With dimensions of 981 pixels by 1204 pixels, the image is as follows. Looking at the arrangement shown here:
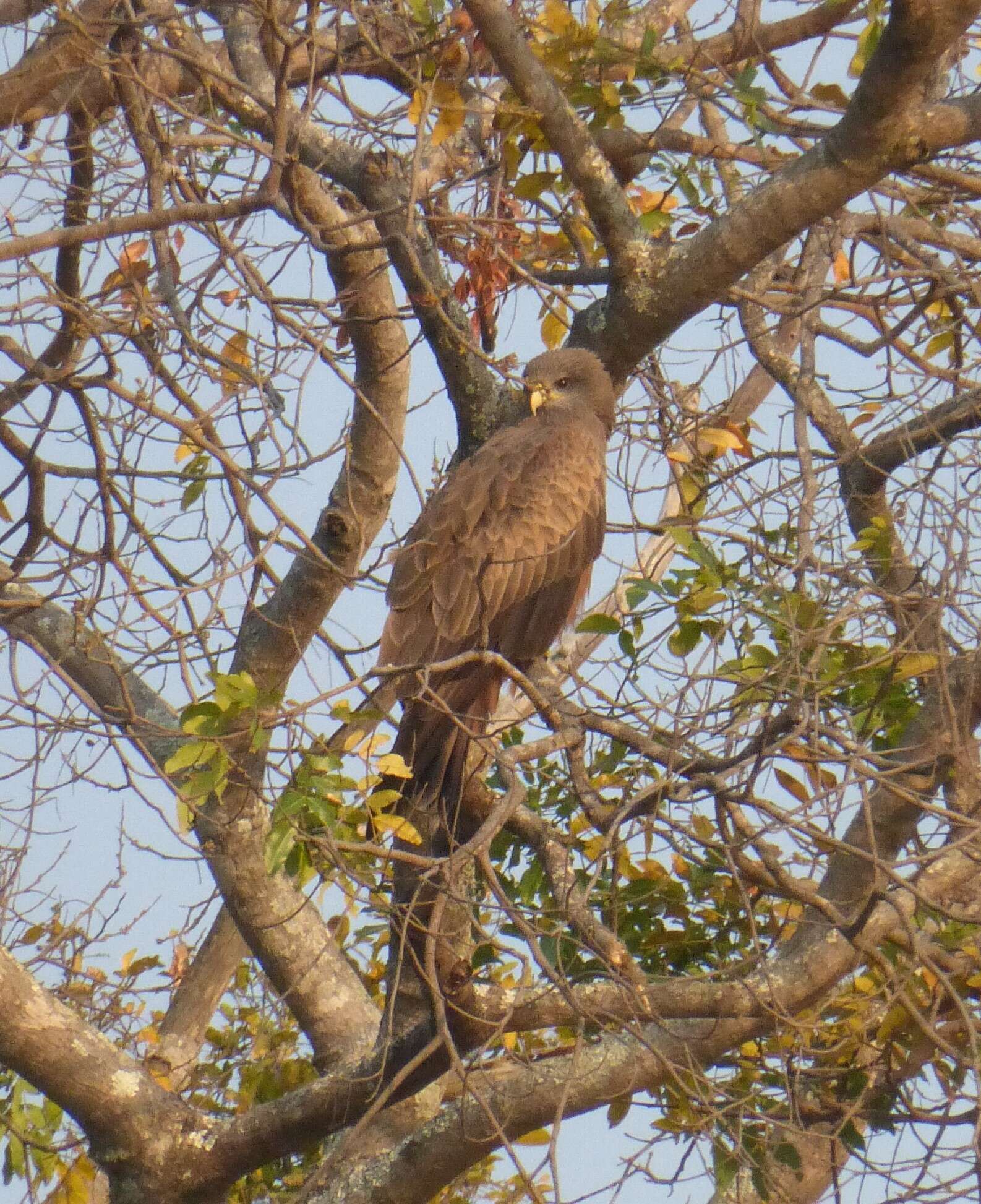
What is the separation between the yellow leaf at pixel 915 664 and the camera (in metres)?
4.16

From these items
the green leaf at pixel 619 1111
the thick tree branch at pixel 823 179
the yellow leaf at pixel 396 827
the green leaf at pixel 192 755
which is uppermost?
the thick tree branch at pixel 823 179

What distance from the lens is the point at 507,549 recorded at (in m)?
5.30

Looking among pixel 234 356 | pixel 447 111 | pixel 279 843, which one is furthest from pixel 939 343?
pixel 279 843

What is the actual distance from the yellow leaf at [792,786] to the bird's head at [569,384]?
5.57 ft

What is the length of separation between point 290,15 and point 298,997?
370 cm

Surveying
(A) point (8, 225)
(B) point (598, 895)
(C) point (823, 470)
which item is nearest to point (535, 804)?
(B) point (598, 895)

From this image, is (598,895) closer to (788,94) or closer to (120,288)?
(120,288)

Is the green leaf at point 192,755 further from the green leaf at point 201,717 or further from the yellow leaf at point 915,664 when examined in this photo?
the yellow leaf at point 915,664

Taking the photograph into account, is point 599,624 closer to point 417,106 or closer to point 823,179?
point 823,179

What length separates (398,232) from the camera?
421cm

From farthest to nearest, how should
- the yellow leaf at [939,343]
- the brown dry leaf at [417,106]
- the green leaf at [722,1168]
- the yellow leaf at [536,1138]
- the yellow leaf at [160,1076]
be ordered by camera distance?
the yellow leaf at [939,343] → the yellow leaf at [160,1076] → the yellow leaf at [536,1138] → the brown dry leaf at [417,106] → the green leaf at [722,1168]

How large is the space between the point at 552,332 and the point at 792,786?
2.23 meters

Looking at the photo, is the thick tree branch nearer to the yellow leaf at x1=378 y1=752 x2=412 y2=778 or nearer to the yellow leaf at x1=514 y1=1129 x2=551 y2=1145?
the yellow leaf at x1=378 y1=752 x2=412 y2=778

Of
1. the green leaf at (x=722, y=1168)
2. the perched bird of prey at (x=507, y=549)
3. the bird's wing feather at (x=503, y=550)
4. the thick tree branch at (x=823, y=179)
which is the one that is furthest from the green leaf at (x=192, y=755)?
the green leaf at (x=722, y=1168)
